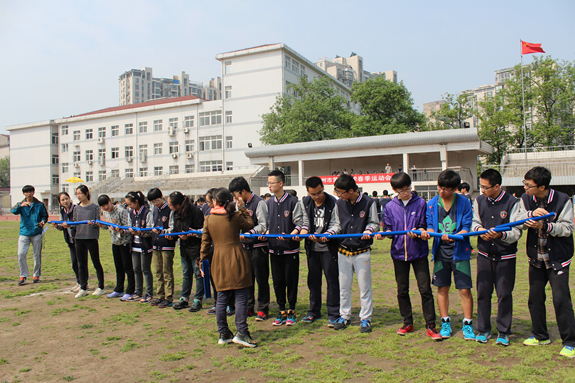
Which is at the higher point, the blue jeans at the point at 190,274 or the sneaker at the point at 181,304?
the blue jeans at the point at 190,274

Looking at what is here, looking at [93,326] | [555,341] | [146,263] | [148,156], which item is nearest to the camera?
[555,341]

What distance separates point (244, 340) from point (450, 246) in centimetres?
283

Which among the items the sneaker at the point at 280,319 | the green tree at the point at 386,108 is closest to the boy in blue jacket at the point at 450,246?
the sneaker at the point at 280,319

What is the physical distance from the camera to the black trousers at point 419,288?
4918mm

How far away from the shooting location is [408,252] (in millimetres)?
4973

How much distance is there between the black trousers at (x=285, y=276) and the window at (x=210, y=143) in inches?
1627

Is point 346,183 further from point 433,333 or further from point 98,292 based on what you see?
point 98,292

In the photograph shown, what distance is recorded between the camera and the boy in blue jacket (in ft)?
15.4

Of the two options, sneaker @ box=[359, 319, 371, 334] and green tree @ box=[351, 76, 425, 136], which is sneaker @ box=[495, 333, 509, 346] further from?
green tree @ box=[351, 76, 425, 136]

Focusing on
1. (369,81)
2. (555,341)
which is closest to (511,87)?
(369,81)

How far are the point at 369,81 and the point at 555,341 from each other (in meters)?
38.3

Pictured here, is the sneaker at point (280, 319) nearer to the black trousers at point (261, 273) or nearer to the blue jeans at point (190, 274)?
the black trousers at point (261, 273)

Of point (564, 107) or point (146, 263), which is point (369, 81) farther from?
point (146, 263)

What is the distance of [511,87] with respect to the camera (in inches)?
1571
